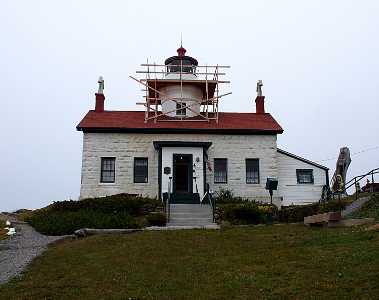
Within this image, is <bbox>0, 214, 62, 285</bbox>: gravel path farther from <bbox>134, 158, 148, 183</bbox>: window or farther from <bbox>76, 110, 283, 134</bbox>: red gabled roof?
<bbox>76, 110, 283, 134</bbox>: red gabled roof

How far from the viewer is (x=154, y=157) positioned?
23281mm

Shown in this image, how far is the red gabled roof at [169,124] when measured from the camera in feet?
76.7

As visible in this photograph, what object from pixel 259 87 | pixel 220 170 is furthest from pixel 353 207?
pixel 259 87

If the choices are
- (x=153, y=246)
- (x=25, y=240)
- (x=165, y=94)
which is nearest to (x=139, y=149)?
(x=165, y=94)

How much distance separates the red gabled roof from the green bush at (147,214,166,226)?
7569 mm

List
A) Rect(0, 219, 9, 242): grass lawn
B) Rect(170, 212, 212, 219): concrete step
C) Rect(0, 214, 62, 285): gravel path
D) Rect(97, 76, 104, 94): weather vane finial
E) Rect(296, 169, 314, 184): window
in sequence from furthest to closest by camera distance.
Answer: Rect(97, 76, 104, 94): weather vane finial → Rect(296, 169, 314, 184): window → Rect(170, 212, 212, 219): concrete step → Rect(0, 219, 9, 242): grass lawn → Rect(0, 214, 62, 285): gravel path

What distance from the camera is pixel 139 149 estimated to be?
23.4m

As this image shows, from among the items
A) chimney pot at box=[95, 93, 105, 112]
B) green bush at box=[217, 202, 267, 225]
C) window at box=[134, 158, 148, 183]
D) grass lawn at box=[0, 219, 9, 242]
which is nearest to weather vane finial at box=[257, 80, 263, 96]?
window at box=[134, 158, 148, 183]

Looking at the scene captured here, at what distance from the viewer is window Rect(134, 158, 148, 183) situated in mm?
23156

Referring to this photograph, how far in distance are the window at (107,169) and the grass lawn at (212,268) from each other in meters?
10.2

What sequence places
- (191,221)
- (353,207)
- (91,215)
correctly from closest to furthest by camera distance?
(353,207), (91,215), (191,221)

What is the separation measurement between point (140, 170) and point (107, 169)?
1.87m

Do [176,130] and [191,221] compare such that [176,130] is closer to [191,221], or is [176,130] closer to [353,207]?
[191,221]

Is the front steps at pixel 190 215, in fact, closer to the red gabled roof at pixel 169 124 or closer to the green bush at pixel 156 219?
the green bush at pixel 156 219
